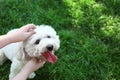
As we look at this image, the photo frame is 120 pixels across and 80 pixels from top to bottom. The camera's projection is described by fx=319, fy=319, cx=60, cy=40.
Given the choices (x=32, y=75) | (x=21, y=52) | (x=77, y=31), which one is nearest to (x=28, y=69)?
(x=21, y=52)

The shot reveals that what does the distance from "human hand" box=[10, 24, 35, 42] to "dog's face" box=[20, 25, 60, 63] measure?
3.4 inches

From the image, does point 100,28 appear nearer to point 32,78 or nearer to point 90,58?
point 90,58

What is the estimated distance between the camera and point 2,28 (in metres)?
4.27

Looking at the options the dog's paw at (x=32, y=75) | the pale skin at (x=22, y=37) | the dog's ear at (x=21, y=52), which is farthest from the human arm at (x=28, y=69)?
the dog's paw at (x=32, y=75)

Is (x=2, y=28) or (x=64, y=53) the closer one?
(x=64, y=53)

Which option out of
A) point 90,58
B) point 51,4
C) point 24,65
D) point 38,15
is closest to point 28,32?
point 24,65

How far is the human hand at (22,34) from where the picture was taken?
2.83m

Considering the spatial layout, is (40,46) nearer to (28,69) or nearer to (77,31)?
(28,69)

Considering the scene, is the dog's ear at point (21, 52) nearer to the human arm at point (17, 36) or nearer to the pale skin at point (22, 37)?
the pale skin at point (22, 37)

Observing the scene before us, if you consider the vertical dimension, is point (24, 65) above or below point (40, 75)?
above

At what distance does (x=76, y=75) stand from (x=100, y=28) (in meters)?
0.93

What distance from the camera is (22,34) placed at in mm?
2846

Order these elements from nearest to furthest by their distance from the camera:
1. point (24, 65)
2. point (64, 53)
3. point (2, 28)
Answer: point (24, 65)
point (64, 53)
point (2, 28)

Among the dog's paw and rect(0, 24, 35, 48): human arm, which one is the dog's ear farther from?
the dog's paw
